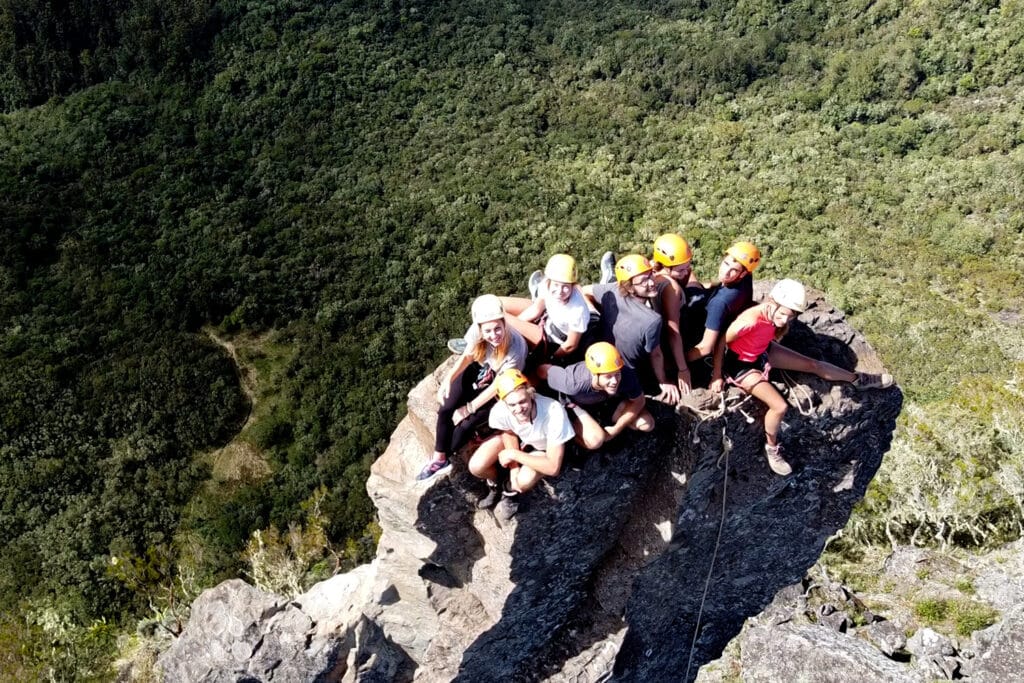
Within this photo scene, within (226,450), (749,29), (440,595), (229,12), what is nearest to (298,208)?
(226,450)

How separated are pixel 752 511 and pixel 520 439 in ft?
18.4

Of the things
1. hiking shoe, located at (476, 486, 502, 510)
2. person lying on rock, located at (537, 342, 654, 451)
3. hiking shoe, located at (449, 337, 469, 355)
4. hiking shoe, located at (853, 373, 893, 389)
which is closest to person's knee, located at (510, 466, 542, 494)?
hiking shoe, located at (476, 486, 502, 510)

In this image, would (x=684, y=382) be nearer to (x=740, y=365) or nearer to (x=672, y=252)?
(x=740, y=365)

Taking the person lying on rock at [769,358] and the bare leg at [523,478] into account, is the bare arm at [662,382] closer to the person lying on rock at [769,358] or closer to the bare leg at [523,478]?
the person lying on rock at [769,358]

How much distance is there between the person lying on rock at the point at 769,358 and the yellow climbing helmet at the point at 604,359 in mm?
1988

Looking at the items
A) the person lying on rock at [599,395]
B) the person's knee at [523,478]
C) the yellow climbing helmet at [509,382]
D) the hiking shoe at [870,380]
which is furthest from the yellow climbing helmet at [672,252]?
the person's knee at [523,478]

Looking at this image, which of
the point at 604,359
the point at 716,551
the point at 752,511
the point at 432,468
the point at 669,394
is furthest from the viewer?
the point at 716,551

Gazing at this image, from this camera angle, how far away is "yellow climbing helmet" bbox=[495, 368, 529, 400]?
8945mm

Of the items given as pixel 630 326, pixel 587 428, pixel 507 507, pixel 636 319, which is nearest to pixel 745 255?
pixel 636 319

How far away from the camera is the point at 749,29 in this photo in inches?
2881

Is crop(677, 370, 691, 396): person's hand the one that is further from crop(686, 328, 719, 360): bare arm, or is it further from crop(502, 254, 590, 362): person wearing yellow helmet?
crop(502, 254, 590, 362): person wearing yellow helmet

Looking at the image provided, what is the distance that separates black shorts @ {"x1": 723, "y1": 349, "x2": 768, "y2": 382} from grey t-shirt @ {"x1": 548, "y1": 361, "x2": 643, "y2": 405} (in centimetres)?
170

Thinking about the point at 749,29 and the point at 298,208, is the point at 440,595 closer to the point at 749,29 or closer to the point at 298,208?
the point at 298,208

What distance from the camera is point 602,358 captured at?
894 centimetres
